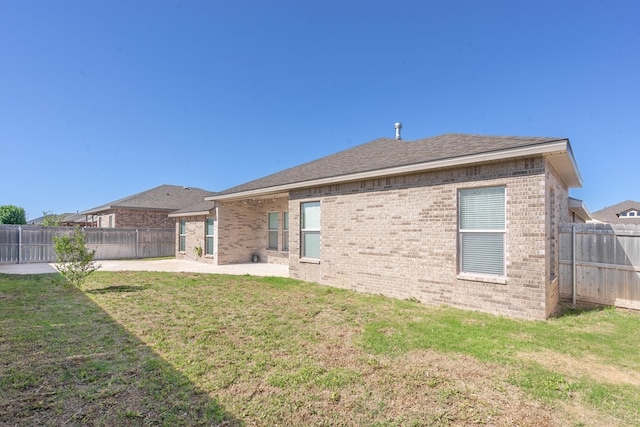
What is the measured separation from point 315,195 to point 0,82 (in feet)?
40.5

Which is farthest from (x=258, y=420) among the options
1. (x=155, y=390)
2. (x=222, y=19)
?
(x=222, y=19)

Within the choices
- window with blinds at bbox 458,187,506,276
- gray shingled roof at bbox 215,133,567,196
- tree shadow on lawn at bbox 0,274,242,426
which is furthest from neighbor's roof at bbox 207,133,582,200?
tree shadow on lawn at bbox 0,274,242,426

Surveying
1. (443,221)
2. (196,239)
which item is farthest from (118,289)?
(443,221)

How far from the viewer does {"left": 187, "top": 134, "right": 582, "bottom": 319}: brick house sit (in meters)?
5.78

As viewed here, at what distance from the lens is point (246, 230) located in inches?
612

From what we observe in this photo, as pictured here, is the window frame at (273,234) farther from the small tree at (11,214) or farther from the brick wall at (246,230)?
the small tree at (11,214)

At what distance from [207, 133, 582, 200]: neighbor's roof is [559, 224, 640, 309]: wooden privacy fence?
5.18 feet

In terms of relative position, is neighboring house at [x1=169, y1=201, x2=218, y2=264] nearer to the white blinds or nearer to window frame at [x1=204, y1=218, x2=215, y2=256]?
window frame at [x1=204, y1=218, x2=215, y2=256]

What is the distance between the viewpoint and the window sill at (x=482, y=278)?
19.9 ft

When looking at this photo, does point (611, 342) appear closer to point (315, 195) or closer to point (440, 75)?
point (315, 195)

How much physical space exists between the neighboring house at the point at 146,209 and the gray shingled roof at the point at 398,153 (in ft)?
38.9

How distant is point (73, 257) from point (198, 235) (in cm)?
823

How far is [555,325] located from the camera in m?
5.45

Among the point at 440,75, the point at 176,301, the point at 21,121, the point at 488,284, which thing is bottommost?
the point at 176,301
